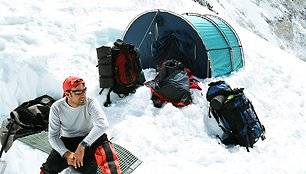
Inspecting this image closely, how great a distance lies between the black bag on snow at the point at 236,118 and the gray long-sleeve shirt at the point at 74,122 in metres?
3.18

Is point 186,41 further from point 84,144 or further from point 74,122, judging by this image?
point 84,144

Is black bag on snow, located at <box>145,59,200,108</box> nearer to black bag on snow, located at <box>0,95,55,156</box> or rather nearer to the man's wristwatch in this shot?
black bag on snow, located at <box>0,95,55,156</box>

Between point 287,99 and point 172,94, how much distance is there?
4.20 m

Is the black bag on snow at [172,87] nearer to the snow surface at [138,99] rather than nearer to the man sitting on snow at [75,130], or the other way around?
the snow surface at [138,99]

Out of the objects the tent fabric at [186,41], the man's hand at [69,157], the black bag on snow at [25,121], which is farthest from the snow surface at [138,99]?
the man's hand at [69,157]

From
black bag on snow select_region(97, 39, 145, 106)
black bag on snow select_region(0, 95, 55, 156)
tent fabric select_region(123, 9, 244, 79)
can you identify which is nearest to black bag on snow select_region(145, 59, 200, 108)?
black bag on snow select_region(97, 39, 145, 106)

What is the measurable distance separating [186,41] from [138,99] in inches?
101

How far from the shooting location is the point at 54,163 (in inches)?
194

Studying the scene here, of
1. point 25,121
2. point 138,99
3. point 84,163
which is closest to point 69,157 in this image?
point 84,163

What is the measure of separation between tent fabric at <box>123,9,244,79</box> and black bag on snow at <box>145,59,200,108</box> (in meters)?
1.45

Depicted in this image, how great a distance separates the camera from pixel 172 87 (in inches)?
313

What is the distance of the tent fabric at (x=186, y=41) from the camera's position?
9.60 metres

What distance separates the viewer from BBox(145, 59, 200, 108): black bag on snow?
7918mm

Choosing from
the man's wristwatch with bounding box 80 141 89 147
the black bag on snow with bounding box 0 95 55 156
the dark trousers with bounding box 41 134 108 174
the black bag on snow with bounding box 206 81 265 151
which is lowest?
the black bag on snow with bounding box 206 81 265 151
